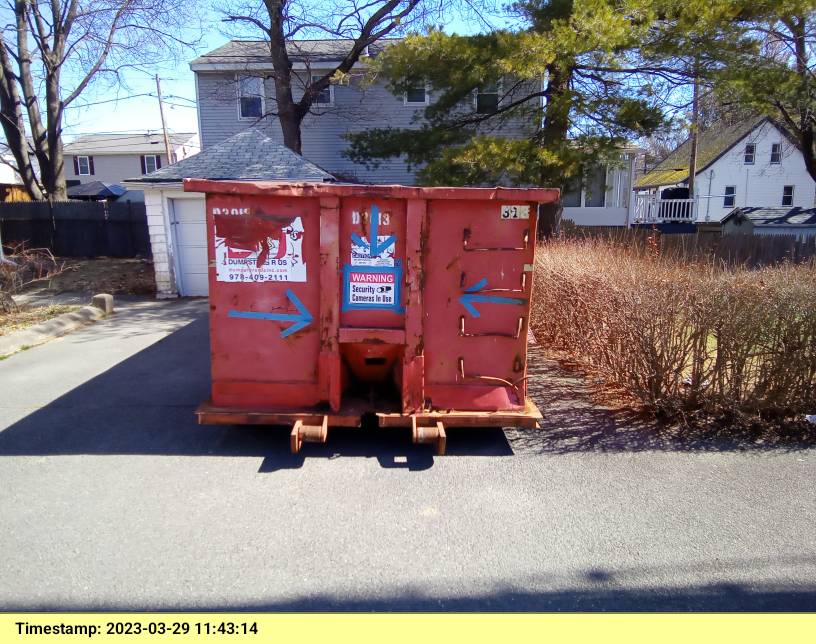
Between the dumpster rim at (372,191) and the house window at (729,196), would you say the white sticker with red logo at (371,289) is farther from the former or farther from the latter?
the house window at (729,196)

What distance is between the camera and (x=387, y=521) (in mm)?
3555

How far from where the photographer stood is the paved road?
2.88m

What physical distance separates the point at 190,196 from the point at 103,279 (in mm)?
4153

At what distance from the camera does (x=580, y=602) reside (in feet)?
9.27

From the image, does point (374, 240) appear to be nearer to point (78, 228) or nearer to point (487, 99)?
point (487, 99)

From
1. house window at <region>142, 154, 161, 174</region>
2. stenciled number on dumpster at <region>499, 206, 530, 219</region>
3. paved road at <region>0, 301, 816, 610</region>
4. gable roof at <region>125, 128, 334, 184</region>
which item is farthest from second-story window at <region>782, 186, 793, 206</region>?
house window at <region>142, 154, 161, 174</region>

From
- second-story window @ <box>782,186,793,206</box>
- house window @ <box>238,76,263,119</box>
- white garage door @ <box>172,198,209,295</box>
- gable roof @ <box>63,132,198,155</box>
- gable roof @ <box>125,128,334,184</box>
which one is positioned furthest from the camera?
gable roof @ <box>63,132,198,155</box>

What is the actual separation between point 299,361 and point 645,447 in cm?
298

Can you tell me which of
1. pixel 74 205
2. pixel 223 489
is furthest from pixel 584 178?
pixel 74 205

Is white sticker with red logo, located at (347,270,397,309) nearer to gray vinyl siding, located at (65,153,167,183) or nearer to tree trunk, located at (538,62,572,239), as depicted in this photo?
tree trunk, located at (538,62,572,239)

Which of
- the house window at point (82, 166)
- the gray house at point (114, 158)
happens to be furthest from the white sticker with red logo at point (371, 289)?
the house window at point (82, 166)

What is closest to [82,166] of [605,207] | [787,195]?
[605,207]

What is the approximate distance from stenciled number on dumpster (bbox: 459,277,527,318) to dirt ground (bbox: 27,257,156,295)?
11019mm

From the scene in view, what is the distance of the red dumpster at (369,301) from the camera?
173 inches
